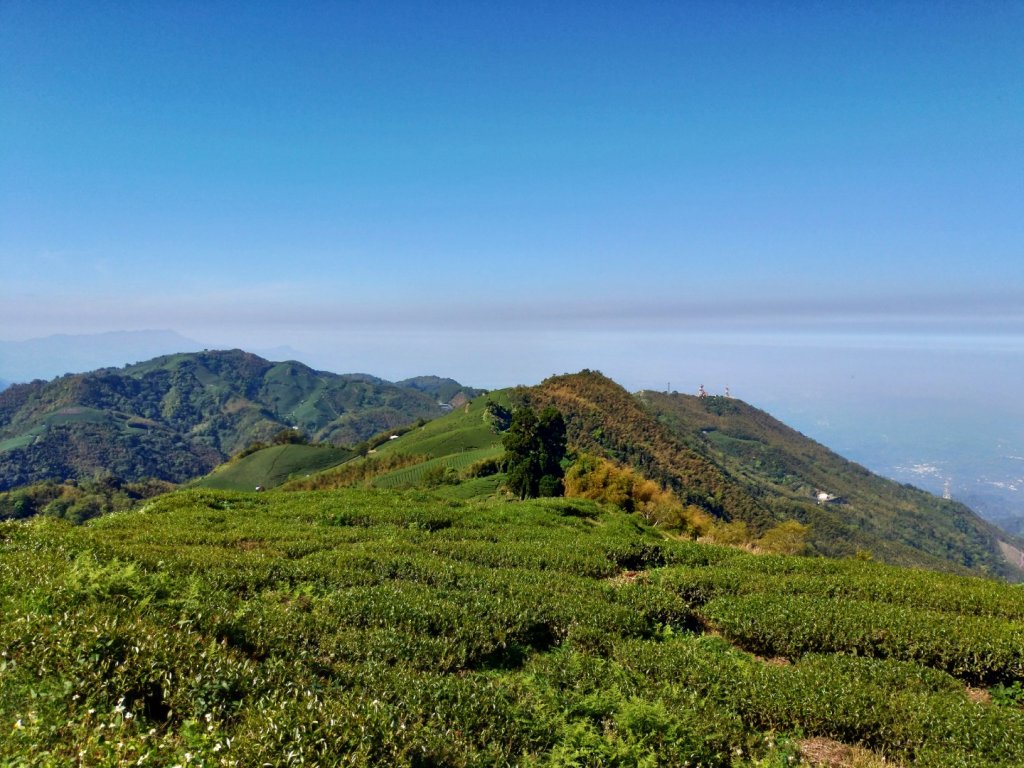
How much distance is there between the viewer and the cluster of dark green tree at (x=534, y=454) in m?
52.4

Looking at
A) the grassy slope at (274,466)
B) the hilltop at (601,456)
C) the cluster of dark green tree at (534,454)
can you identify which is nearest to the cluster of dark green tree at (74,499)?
the grassy slope at (274,466)

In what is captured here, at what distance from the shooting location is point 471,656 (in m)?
9.34

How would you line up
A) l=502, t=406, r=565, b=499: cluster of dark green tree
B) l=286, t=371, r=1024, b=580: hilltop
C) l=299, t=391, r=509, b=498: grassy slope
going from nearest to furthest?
l=502, t=406, r=565, b=499: cluster of dark green tree, l=299, t=391, r=509, b=498: grassy slope, l=286, t=371, r=1024, b=580: hilltop

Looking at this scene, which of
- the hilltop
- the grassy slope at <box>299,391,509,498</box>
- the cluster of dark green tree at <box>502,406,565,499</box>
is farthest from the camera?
the hilltop

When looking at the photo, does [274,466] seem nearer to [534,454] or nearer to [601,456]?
[601,456]

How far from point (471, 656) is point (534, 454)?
4794 centimetres

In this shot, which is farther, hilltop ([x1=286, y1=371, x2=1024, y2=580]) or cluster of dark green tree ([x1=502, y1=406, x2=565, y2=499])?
hilltop ([x1=286, y1=371, x2=1024, y2=580])

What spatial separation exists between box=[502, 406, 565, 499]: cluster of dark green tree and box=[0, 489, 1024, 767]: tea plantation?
3580cm

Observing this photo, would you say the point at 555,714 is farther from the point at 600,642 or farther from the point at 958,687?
the point at 958,687

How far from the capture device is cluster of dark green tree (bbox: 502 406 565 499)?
2063 inches

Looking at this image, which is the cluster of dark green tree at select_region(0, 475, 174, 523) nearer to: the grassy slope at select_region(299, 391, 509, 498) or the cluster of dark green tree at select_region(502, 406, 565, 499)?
the grassy slope at select_region(299, 391, 509, 498)

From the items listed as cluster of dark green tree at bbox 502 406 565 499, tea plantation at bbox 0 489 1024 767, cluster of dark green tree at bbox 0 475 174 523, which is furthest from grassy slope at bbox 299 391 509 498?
cluster of dark green tree at bbox 0 475 174 523

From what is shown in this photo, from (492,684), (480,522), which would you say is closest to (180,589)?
(492,684)

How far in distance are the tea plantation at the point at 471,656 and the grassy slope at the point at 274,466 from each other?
368 feet
